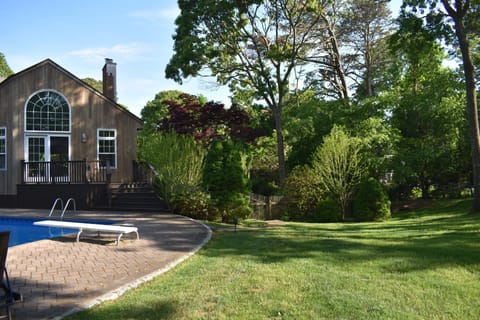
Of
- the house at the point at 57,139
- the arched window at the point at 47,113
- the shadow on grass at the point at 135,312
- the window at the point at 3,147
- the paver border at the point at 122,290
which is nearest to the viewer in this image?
the shadow on grass at the point at 135,312

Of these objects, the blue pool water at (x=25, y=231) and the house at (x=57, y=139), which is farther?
the house at (x=57, y=139)

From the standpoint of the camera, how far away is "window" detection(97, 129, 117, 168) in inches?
728

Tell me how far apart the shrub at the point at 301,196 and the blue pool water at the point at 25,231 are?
913 centimetres

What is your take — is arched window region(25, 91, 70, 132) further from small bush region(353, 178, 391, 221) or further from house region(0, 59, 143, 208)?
small bush region(353, 178, 391, 221)

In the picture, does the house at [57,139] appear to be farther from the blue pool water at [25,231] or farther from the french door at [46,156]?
the blue pool water at [25,231]

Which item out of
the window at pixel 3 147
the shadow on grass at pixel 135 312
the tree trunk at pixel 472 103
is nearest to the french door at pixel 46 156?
the window at pixel 3 147

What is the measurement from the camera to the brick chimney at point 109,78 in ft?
67.5

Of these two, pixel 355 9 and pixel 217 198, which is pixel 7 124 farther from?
pixel 355 9

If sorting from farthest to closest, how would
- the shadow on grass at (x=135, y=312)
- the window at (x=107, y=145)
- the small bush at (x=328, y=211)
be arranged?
the window at (x=107, y=145), the small bush at (x=328, y=211), the shadow on grass at (x=135, y=312)

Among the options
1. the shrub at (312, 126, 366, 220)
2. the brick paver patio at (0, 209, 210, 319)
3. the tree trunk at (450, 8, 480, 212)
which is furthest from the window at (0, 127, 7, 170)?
the tree trunk at (450, 8, 480, 212)

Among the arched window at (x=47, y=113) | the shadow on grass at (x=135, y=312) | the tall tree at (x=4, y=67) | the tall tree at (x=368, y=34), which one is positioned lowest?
the shadow on grass at (x=135, y=312)

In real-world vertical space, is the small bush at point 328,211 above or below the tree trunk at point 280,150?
below

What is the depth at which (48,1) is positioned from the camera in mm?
12742

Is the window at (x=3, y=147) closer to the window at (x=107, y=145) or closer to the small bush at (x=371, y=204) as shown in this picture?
the window at (x=107, y=145)
